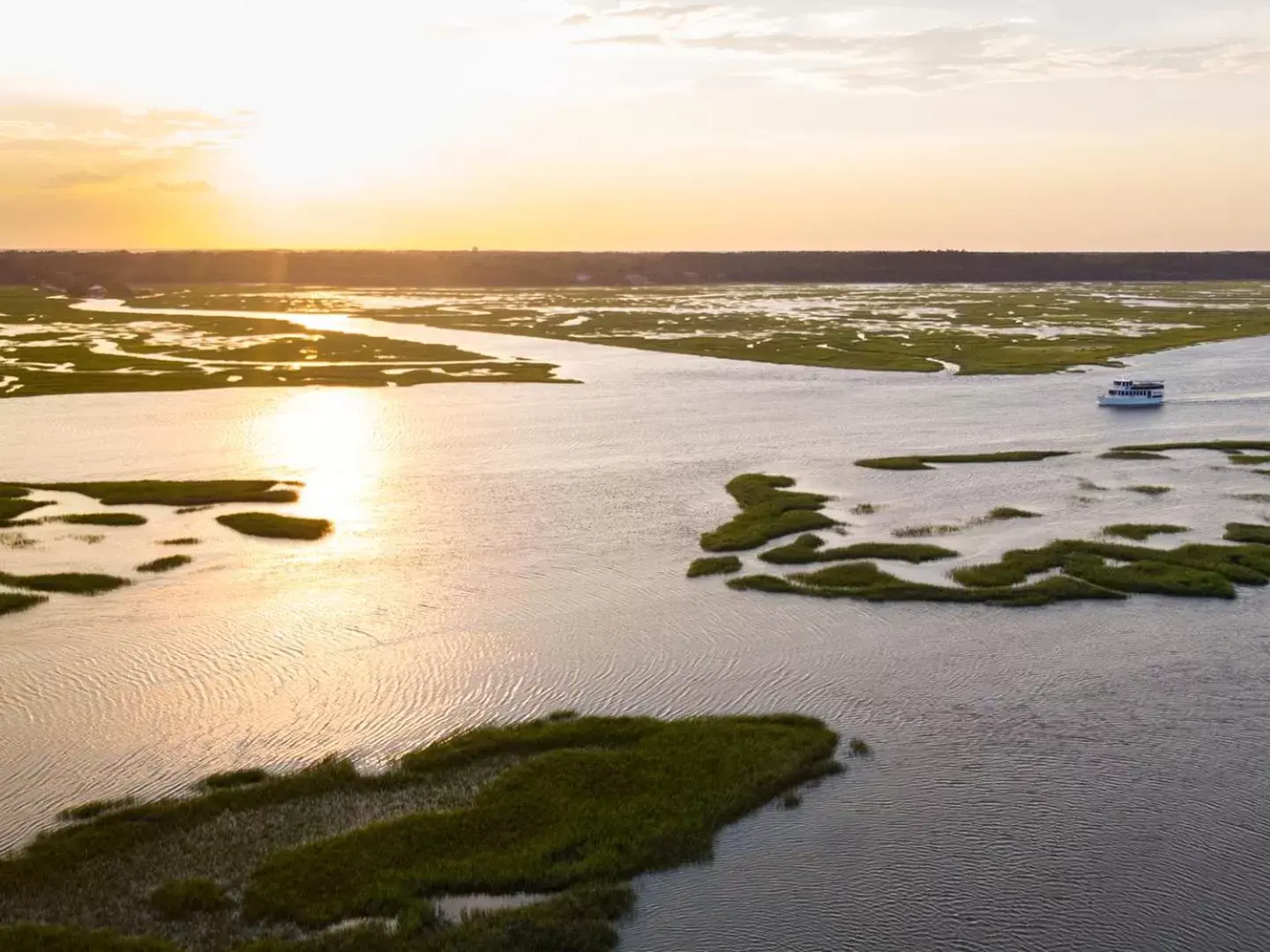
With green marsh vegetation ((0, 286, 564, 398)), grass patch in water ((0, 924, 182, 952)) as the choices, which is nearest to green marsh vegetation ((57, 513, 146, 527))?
grass patch in water ((0, 924, 182, 952))

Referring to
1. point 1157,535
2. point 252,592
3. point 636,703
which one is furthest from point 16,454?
point 1157,535

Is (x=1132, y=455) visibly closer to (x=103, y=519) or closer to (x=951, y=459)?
(x=951, y=459)

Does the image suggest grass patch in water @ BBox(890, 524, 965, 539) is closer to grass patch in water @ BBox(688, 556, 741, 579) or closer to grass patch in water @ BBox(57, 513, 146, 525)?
grass patch in water @ BBox(688, 556, 741, 579)

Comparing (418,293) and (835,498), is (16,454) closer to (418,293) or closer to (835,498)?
(835,498)

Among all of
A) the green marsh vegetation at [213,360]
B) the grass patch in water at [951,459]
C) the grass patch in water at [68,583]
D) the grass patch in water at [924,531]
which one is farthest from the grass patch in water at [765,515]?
the green marsh vegetation at [213,360]

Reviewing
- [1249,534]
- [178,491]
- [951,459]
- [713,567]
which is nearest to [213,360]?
[178,491]
